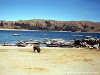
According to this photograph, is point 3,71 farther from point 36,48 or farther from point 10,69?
point 36,48

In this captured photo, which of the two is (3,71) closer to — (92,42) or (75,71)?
(75,71)

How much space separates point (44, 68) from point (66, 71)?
2705mm

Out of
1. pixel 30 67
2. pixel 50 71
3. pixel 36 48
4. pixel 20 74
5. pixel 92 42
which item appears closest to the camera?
pixel 20 74

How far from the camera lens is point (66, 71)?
2441 centimetres

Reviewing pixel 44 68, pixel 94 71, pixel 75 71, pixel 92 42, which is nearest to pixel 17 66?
pixel 44 68

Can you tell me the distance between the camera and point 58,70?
2488 cm

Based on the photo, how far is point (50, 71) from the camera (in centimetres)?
2422

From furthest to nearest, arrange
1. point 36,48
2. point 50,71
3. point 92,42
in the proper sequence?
point 92,42, point 36,48, point 50,71

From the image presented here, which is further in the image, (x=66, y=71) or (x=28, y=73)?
(x=66, y=71)

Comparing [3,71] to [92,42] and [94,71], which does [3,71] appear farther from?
[92,42]

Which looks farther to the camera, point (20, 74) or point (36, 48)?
point (36, 48)

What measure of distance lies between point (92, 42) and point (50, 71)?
1807 inches

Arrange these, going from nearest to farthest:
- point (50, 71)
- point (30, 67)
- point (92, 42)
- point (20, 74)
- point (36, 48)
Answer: point (20, 74) → point (50, 71) → point (30, 67) → point (36, 48) → point (92, 42)

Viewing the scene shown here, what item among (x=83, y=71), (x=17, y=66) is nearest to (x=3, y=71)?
(x=17, y=66)
